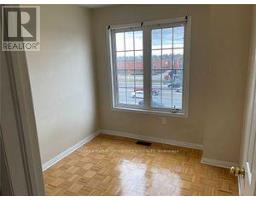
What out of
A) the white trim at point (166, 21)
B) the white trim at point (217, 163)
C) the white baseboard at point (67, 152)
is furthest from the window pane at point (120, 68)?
the white trim at point (217, 163)

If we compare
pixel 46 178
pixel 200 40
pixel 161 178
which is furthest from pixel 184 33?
pixel 46 178

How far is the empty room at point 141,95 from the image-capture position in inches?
89.1

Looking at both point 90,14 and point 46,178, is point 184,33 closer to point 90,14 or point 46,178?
point 90,14

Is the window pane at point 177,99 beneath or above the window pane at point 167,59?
beneath

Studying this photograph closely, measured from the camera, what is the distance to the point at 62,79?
2.91 m

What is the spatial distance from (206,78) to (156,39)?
1010 mm

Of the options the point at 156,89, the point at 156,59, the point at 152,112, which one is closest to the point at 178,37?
the point at 156,59

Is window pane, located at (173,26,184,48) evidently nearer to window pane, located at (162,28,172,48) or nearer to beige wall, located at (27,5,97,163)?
window pane, located at (162,28,172,48)

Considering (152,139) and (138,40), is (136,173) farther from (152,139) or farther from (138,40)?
(138,40)

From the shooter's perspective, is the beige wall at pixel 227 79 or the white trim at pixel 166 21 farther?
the white trim at pixel 166 21

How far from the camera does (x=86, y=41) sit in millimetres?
3328

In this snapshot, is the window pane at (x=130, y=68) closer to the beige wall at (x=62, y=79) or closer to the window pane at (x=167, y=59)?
the window pane at (x=167, y=59)

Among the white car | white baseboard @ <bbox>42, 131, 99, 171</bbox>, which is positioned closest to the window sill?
the white car

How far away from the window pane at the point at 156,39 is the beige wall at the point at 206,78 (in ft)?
0.69
